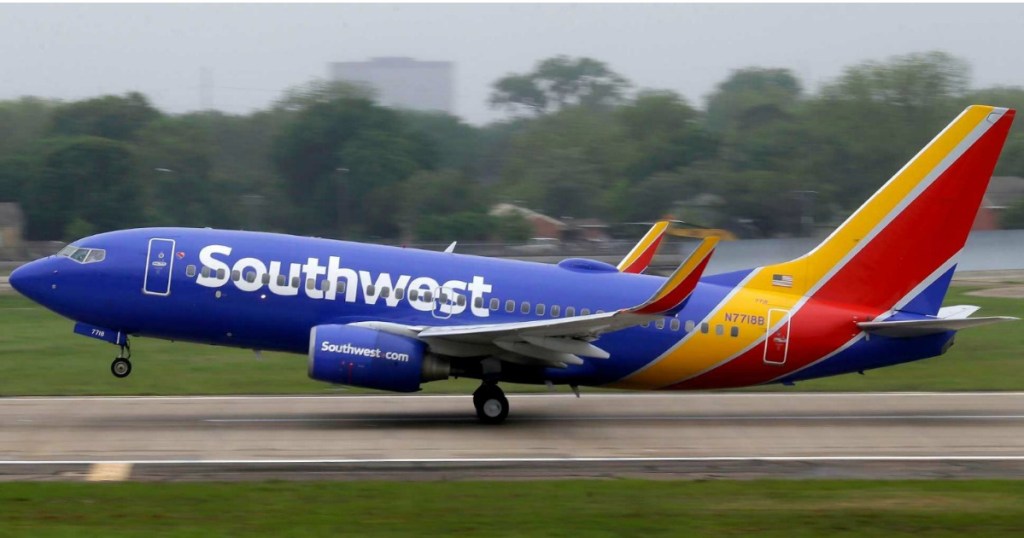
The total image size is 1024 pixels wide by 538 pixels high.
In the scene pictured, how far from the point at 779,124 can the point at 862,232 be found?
73.6m

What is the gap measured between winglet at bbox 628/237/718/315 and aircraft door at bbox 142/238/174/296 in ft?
30.0

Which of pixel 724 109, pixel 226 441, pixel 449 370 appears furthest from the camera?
pixel 724 109

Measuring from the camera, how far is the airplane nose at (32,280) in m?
24.3

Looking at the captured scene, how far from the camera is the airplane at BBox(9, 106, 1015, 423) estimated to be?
23734mm

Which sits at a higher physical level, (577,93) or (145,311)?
(577,93)

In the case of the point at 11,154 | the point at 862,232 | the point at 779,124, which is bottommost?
the point at 862,232

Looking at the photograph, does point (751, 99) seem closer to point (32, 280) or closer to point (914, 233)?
point (914, 233)

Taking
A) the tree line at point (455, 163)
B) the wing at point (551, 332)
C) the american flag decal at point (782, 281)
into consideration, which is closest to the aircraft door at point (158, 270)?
the wing at point (551, 332)

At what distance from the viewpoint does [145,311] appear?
78.2ft

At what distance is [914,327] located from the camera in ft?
78.5

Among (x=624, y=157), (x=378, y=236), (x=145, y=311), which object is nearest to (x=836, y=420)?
(x=145, y=311)

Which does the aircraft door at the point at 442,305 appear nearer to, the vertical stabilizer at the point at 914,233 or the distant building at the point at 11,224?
the vertical stabilizer at the point at 914,233

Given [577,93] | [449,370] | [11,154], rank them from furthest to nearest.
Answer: [577,93], [11,154], [449,370]

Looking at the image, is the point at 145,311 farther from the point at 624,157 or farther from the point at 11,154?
the point at 624,157
